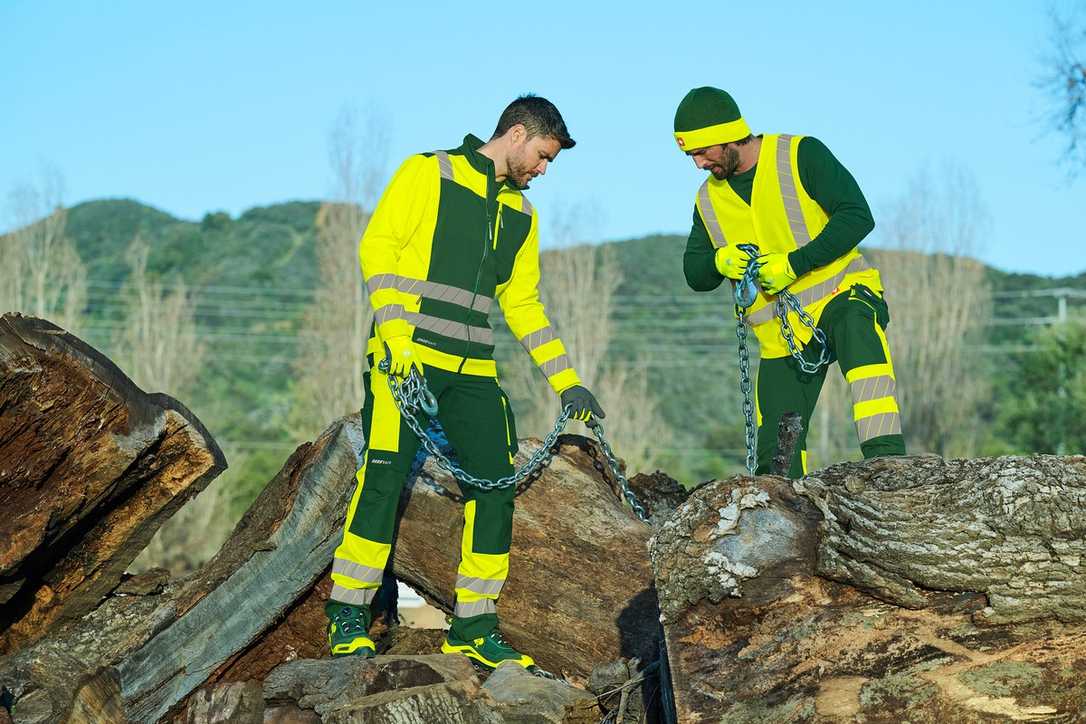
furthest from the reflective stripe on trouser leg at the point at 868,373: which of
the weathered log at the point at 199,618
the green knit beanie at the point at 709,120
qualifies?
the weathered log at the point at 199,618

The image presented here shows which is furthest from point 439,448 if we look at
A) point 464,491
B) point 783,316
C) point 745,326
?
point 783,316

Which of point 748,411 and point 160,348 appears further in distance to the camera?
point 160,348

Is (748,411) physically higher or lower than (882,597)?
higher

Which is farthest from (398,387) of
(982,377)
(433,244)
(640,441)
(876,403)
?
(982,377)

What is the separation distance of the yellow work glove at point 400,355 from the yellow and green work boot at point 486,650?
1.12 metres

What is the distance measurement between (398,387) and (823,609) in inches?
79.7

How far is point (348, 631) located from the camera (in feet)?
17.9

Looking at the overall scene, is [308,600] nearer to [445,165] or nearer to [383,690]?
[383,690]

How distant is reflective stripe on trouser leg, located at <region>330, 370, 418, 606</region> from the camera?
17.8ft

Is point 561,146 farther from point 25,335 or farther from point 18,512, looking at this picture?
point 18,512

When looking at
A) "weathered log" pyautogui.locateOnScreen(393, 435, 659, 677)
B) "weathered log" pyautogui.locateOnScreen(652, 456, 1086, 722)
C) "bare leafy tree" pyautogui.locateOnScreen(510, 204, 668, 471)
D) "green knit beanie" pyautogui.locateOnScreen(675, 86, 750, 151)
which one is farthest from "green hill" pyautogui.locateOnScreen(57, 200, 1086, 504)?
"weathered log" pyautogui.locateOnScreen(652, 456, 1086, 722)

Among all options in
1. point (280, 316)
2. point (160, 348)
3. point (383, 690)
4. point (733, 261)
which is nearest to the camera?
point (383, 690)

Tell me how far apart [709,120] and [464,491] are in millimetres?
1831

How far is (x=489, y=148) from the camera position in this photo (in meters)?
5.72
